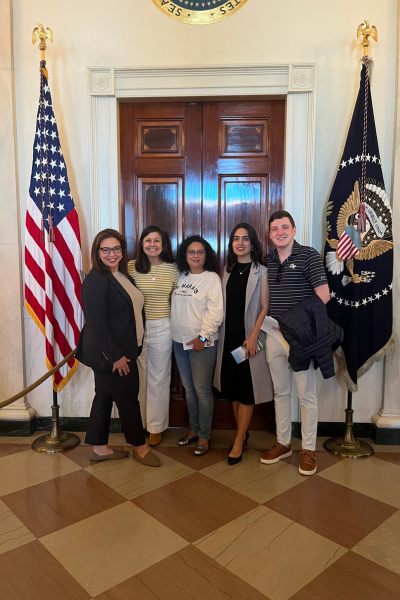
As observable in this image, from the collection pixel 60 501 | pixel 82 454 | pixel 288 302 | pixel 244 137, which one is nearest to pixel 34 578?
pixel 60 501

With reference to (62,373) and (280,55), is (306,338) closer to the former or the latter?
(62,373)

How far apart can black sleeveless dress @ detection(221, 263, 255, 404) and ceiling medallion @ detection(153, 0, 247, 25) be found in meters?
1.95

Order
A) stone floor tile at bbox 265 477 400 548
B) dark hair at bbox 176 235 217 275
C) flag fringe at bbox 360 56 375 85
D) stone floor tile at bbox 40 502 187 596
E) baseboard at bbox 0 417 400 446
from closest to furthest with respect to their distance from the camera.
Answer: stone floor tile at bbox 40 502 187 596, stone floor tile at bbox 265 477 400 548, flag fringe at bbox 360 56 375 85, dark hair at bbox 176 235 217 275, baseboard at bbox 0 417 400 446

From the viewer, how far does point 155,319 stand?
325 centimetres

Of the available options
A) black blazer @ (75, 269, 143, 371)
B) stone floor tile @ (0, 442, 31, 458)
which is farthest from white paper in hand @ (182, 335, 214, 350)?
stone floor tile @ (0, 442, 31, 458)

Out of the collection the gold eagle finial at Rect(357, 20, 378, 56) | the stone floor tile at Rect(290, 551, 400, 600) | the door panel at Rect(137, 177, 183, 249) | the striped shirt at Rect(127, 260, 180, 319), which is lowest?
the stone floor tile at Rect(290, 551, 400, 600)

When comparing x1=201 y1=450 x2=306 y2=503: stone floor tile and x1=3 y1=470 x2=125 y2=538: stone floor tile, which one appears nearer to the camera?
x1=3 y1=470 x2=125 y2=538: stone floor tile

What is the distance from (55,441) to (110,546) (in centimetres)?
139

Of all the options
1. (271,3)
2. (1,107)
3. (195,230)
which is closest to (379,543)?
(195,230)

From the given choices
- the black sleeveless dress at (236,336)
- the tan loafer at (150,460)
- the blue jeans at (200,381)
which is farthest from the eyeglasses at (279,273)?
the tan loafer at (150,460)

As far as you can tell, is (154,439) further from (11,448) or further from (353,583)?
(353,583)

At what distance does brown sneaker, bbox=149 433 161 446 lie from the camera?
3.31 m

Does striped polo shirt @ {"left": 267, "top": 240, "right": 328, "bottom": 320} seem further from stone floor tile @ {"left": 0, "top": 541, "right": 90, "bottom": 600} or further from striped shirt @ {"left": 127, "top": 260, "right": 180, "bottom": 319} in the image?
stone floor tile @ {"left": 0, "top": 541, "right": 90, "bottom": 600}

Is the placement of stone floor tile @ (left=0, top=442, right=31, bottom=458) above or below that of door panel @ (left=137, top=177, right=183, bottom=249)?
below
